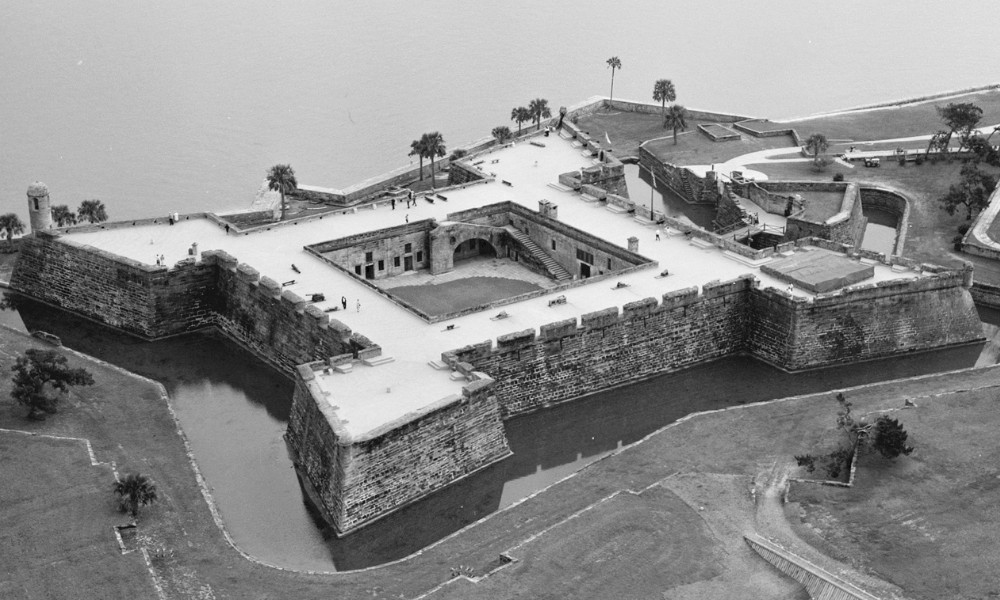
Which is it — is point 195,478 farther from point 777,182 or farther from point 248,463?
point 777,182

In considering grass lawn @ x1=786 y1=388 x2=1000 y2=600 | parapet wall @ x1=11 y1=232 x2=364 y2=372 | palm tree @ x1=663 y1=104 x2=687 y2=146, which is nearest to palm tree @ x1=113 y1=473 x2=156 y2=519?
parapet wall @ x1=11 y1=232 x2=364 y2=372

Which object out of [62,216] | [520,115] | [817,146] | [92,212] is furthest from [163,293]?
[817,146]

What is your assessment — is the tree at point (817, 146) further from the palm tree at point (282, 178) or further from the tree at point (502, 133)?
the palm tree at point (282, 178)

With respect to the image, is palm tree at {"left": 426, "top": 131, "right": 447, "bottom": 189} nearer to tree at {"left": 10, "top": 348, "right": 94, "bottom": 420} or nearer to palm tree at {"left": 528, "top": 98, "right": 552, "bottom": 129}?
palm tree at {"left": 528, "top": 98, "right": 552, "bottom": 129}

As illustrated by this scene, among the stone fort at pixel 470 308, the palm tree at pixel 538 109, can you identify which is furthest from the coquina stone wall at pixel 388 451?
the palm tree at pixel 538 109

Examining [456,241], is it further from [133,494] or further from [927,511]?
[927,511]

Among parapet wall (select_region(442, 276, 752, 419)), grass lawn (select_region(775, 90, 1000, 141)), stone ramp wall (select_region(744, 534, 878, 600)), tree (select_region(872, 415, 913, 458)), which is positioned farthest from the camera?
grass lawn (select_region(775, 90, 1000, 141))

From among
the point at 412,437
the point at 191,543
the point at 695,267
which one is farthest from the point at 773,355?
the point at 191,543
